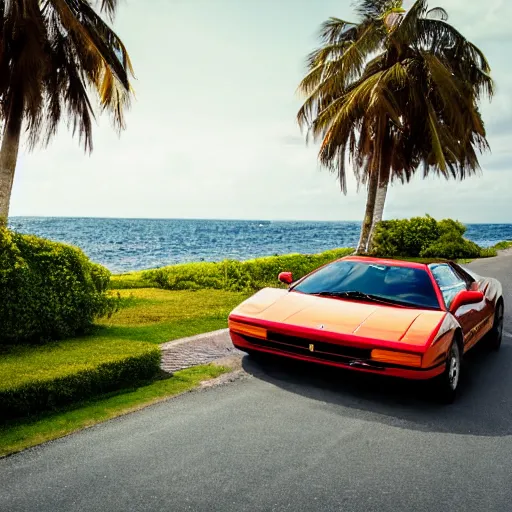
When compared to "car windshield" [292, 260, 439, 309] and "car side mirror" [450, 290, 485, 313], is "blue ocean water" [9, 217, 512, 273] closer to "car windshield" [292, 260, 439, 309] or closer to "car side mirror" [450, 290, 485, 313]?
"car windshield" [292, 260, 439, 309]

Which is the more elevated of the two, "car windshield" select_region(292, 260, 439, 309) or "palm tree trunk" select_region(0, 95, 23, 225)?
"palm tree trunk" select_region(0, 95, 23, 225)

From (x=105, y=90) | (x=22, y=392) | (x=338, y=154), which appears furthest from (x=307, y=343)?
(x=338, y=154)

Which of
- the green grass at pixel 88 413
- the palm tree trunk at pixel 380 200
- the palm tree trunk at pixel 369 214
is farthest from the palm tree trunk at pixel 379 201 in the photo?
the green grass at pixel 88 413

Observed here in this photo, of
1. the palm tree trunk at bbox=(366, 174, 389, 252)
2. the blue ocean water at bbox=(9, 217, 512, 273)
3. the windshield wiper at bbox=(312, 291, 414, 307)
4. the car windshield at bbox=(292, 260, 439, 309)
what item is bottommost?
the blue ocean water at bbox=(9, 217, 512, 273)

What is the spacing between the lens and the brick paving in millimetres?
6215

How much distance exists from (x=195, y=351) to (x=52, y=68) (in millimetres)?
9555

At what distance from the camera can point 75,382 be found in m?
4.78

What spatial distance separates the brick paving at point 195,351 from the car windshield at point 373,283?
4.21 feet

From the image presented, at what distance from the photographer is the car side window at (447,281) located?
6.26 metres

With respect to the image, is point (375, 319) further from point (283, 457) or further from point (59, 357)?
point (59, 357)

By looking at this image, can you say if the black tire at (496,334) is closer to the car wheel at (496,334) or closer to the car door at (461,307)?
the car wheel at (496,334)

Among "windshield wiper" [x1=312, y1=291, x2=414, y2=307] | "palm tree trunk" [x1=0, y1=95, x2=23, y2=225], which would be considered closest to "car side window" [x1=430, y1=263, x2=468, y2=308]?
"windshield wiper" [x1=312, y1=291, x2=414, y2=307]

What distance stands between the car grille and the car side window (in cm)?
150

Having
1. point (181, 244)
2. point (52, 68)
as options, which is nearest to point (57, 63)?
point (52, 68)
